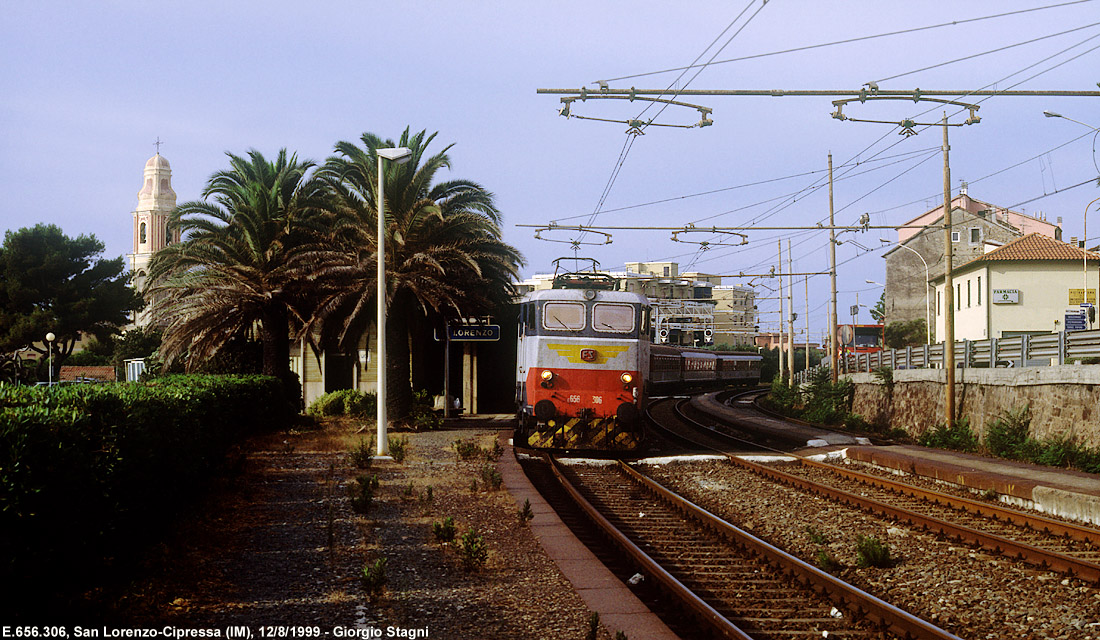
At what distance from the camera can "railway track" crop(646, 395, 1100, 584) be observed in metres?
10.2

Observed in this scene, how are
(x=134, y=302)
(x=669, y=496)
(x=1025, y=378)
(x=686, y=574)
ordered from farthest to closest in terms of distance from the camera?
(x=134, y=302) < (x=1025, y=378) < (x=669, y=496) < (x=686, y=574)

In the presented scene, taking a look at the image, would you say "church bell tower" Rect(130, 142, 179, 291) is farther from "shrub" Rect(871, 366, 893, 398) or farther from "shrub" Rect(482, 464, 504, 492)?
"shrub" Rect(482, 464, 504, 492)

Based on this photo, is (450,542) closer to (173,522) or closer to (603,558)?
(603,558)

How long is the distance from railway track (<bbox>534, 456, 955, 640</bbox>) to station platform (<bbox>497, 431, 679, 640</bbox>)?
0.49 m

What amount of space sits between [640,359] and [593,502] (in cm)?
633

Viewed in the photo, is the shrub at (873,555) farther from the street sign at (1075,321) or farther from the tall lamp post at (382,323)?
the street sign at (1075,321)

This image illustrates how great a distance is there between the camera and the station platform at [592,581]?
7324mm

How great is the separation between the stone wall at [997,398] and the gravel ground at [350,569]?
41.4 feet

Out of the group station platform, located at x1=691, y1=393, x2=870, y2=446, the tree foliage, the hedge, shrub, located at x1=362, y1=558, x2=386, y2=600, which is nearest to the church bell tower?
the tree foliage

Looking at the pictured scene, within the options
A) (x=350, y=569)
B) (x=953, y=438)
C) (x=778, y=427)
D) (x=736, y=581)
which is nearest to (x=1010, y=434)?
(x=953, y=438)

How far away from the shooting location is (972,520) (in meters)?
13.1

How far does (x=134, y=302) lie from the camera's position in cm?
6906

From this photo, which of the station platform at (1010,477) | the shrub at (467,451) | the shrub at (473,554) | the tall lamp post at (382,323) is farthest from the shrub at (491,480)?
the station platform at (1010,477)

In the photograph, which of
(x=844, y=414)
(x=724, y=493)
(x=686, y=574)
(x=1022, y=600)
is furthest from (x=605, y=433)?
(x=844, y=414)
